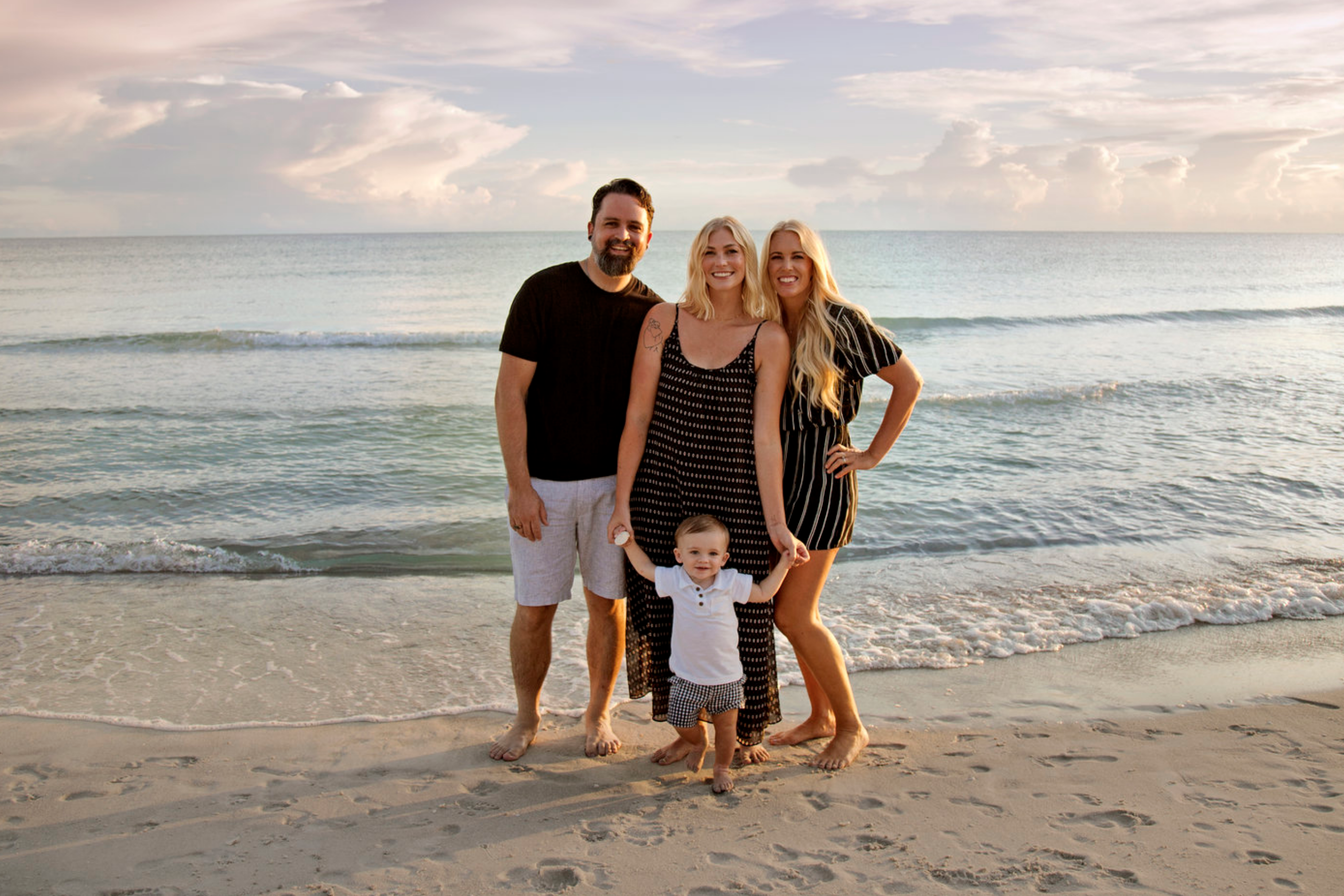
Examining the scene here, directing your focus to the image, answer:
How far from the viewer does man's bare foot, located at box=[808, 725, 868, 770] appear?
3.64 metres

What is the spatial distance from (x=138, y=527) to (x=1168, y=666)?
783cm

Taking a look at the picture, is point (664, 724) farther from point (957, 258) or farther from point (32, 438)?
point (957, 258)

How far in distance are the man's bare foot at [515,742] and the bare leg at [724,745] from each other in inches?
34.4

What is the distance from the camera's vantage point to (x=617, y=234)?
11.5 ft

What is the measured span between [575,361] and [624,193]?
0.71 m

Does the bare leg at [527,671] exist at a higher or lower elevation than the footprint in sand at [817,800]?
higher

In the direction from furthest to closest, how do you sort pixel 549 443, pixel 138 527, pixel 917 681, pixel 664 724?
pixel 138 527
pixel 917 681
pixel 664 724
pixel 549 443

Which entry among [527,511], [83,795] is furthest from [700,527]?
[83,795]

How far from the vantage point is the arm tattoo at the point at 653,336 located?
135 inches

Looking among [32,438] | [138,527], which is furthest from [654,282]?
[138,527]

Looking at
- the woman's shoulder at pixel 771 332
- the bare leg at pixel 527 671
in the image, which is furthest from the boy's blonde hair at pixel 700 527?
the bare leg at pixel 527 671

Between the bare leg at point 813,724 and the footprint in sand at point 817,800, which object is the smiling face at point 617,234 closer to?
the bare leg at point 813,724

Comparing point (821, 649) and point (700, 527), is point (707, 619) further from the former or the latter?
point (821, 649)

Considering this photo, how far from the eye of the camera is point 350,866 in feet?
9.64
